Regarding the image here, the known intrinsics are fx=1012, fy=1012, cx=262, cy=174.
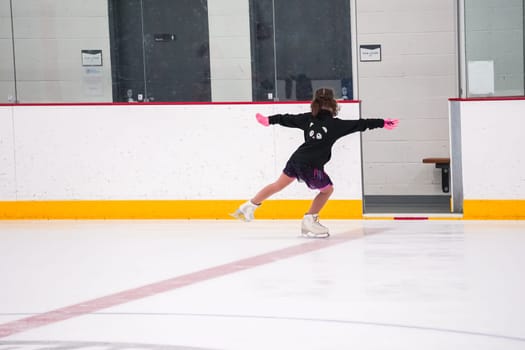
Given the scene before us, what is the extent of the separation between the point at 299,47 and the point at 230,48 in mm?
651

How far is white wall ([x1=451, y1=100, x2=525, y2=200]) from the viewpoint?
8750 millimetres

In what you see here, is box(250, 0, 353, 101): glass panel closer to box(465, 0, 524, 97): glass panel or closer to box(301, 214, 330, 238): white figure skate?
box(465, 0, 524, 97): glass panel

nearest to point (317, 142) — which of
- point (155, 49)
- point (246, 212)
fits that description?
point (246, 212)

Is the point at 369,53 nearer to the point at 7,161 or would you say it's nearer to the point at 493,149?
the point at 493,149

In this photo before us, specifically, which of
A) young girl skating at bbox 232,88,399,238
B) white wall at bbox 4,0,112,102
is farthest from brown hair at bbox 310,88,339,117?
white wall at bbox 4,0,112,102

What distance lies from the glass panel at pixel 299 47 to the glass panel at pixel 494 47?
115 cm

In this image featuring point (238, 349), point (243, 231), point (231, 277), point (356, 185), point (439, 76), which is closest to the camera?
point (238, 349)

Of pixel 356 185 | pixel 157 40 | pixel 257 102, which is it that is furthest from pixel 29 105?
pixel 356 185

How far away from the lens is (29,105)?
31.2ft

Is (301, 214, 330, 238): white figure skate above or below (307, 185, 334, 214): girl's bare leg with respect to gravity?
below

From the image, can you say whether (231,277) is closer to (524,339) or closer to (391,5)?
(524,339)

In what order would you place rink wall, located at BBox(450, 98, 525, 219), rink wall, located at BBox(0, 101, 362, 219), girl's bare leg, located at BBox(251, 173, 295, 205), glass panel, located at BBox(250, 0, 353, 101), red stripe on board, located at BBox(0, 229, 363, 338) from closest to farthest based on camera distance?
red stripe on board, located at BBox(0, 229, 363, 338)
girl's bare leg, located at BBox(251, 173, 295, 205)
rink wall, located at BBox(450, 98, 525, 219)
rink wall, located at BBox(0, 101, 362, 219)
glass panel, located at BBox(250, 0, 353, 101)

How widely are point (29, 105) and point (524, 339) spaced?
622cm

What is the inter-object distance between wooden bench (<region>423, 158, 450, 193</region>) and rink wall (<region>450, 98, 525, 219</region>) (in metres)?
1.45
